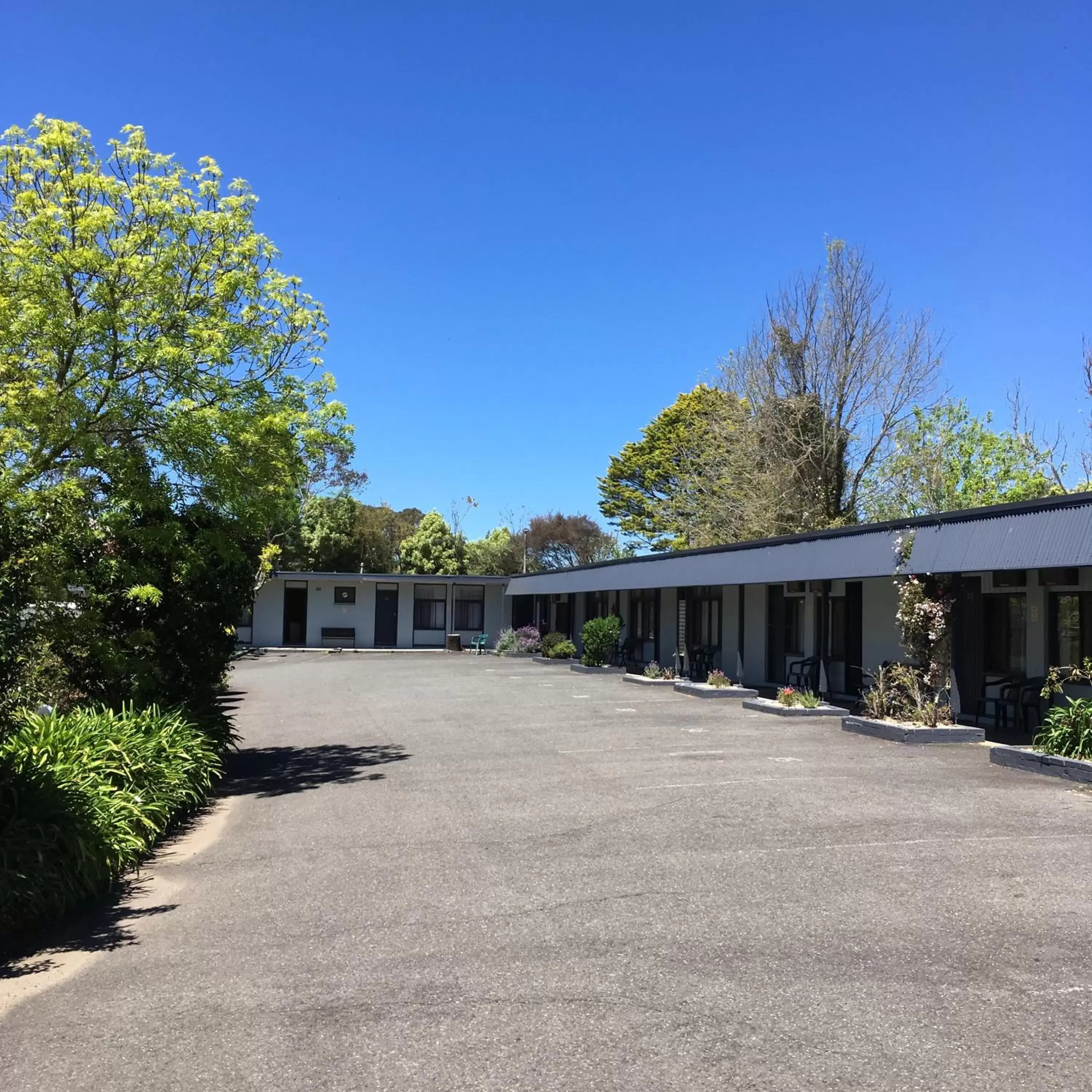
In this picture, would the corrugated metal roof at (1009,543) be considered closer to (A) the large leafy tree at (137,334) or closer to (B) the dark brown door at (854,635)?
(B) the dark brown door at (854,635)

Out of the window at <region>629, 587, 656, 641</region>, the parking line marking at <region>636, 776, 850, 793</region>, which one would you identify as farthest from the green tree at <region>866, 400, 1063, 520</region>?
the parking line marking at <region>636, 776, 850, 793</region>

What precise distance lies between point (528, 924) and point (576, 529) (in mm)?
49899

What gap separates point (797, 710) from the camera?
48.0ft

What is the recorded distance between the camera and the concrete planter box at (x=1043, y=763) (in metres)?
8.99

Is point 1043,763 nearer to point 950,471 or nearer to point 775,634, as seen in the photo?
point 775,634

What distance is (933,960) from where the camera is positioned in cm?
446

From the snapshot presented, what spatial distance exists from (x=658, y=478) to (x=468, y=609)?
42.9 ft

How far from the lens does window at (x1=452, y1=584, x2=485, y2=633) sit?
38656 millimetres

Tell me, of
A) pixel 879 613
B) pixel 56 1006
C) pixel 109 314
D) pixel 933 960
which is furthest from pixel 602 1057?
pixel 879 613

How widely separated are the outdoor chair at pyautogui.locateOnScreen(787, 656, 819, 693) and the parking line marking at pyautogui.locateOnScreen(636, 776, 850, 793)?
774 centimetres

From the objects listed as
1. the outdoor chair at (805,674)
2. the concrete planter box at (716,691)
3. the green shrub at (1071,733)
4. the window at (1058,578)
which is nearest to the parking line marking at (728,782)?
the green shrub at (1071,733)

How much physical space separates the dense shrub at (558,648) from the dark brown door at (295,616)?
1211 centimetres

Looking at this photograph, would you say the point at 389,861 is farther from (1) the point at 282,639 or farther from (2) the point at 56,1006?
(1) the point at 282,639

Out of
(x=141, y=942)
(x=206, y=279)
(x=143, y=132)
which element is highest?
(x=143, y=132)
